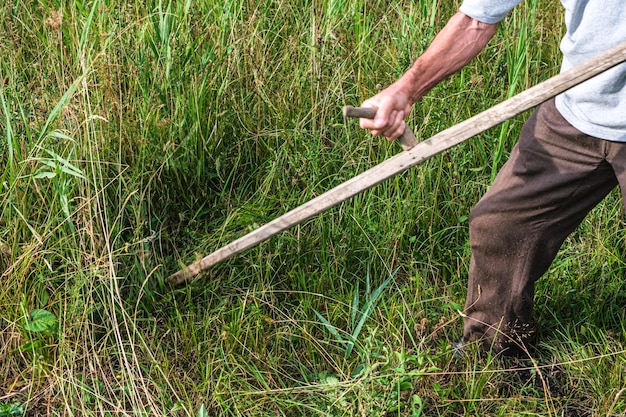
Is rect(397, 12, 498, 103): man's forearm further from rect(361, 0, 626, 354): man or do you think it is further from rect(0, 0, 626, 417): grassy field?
rect(0, 0, 626, 417): grassy field

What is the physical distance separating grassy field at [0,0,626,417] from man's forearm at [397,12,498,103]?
2.22 ft

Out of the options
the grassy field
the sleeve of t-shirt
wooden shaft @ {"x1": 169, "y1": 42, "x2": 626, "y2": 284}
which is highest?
the sleeve of t-shirt

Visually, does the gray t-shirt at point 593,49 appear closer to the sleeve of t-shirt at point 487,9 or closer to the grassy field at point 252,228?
the sleeve of t-shirt at point 487,9

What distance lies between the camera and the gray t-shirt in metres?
1.85

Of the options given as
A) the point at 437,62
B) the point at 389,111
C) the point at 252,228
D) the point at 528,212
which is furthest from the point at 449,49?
the point at 252,228

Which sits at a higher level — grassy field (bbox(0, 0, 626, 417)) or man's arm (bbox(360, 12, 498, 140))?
man's arm (bbox(360, 12, 498, 140))

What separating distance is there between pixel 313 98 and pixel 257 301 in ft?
2.59

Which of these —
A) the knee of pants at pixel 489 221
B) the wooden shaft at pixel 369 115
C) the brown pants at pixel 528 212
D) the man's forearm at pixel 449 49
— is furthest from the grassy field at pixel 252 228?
the man's forearm at pixel 449 49

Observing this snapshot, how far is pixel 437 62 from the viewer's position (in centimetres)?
202

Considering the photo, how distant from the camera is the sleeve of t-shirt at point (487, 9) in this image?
1.94 m

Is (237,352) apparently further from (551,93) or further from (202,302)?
(551,93)

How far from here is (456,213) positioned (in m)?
2.78

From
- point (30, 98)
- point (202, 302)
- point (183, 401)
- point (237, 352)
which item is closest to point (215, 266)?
point (202, 302)

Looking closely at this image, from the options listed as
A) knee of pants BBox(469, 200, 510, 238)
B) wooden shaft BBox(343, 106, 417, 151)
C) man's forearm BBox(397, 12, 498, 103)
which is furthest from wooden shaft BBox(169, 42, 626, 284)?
knee of pants BBox(469, 200, 510, 238)
